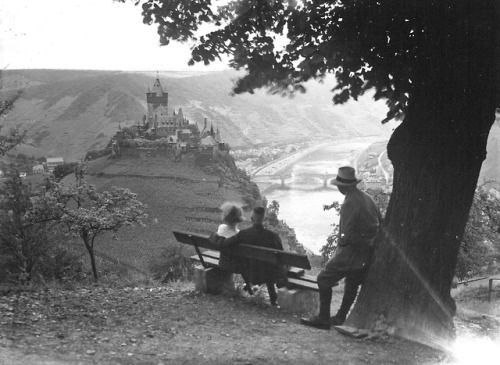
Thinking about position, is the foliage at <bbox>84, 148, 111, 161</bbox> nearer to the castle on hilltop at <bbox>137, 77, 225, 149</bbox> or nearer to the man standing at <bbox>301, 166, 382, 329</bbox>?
the castle on hilltop at <bbox>137, 77, 225, 149</bbox>

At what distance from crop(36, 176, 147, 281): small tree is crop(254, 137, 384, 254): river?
42357 mm

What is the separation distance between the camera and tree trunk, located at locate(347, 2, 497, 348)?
5.30m

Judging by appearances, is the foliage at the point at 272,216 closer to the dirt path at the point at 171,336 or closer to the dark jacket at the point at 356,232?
the dirt path at the point at 171,336

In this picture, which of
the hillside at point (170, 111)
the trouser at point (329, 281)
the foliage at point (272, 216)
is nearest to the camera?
the trouser at point (329, 281)

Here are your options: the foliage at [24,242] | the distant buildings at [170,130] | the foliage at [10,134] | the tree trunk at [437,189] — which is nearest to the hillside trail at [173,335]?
the tree trunk at [437,189]

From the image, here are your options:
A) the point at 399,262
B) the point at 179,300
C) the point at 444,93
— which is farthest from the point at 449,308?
the point at 179,300

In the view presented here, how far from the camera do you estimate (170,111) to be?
387 ft

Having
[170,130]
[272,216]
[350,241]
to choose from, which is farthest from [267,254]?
[170,130]

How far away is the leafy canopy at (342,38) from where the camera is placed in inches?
207

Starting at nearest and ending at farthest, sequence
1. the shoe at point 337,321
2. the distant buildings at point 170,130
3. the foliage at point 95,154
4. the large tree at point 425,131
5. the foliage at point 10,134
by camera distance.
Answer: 1. the large tree at point 425,131
2. the shoe at point 337,321
3. the foliage at point 10,134
4. the distant buildings at point 170,130
5. the foliage at point 95,154

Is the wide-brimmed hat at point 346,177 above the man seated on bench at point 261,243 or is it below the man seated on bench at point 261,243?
above

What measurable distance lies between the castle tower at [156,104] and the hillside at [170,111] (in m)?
5.13

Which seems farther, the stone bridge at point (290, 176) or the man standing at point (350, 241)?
the stone bridge at point (290, 176)

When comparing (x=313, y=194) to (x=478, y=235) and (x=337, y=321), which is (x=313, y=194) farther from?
(x=337, y=321)
